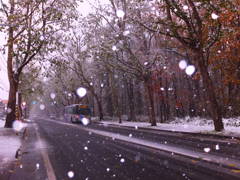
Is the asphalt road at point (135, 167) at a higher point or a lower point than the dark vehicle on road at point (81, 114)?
lower

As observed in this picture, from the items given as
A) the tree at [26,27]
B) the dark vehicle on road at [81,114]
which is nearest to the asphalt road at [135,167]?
the tree at [26,27]

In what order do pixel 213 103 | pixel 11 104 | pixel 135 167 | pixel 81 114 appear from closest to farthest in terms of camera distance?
pixel 135 167
pixel 213 103
pixel 11 104
pixel 81 114

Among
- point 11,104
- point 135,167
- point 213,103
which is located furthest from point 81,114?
point 135,167

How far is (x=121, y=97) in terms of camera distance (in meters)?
66.4

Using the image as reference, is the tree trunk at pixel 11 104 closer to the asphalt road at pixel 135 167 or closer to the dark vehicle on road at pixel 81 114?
the asphalt road at pixel 135 167

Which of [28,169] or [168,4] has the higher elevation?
[168,4]

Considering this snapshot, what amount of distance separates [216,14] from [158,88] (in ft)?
68.9

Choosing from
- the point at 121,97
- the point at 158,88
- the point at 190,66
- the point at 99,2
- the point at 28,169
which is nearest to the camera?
the point at 28,169

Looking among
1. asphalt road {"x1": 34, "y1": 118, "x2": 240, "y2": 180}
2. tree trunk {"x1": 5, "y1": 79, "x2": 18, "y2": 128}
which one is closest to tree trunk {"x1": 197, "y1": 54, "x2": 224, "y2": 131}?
asphalt road {"x1": 34, "y1": 118, "x2": 240, "y2": 180}

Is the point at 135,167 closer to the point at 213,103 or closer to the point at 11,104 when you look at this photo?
the point at 213,103

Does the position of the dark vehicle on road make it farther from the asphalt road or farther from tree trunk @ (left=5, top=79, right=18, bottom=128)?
the asphalt road

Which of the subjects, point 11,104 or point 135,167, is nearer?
point 135,167

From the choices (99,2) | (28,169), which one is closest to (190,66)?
(99,2)

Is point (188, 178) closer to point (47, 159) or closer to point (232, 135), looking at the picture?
point (47, 159)
